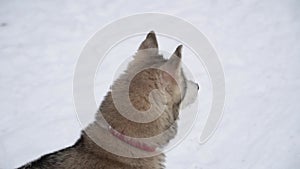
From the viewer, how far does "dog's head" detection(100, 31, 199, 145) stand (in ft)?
9.36

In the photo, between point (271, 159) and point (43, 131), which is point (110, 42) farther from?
point (271, 159)

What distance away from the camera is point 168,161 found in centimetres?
482

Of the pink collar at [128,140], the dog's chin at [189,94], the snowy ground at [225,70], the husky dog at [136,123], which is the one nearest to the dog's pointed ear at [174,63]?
the husky dog at [136,123]

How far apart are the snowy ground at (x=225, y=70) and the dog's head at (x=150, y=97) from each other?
195cm

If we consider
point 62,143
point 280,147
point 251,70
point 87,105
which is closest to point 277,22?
point 251,70

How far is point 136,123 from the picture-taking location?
2.89 meters

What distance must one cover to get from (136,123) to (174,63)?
525 mm

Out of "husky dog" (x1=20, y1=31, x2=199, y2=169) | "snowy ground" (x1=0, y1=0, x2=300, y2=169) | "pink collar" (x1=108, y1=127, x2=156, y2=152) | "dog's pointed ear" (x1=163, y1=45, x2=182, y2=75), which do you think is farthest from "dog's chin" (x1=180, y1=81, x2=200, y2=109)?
"snowy ground" (x1=0, y1=0, x2=300, y2=169)

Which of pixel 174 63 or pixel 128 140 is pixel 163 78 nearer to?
pixel 174 63

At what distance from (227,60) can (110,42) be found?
1.87 m

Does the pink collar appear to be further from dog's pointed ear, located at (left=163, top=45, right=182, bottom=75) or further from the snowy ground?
the snowy ground

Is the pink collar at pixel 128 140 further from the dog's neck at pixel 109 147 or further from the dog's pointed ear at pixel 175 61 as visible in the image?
the dog's pointed ear at pixel 175 61

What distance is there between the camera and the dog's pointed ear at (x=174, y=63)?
271 cm

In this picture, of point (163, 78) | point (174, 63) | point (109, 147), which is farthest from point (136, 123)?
point (174, 63)
